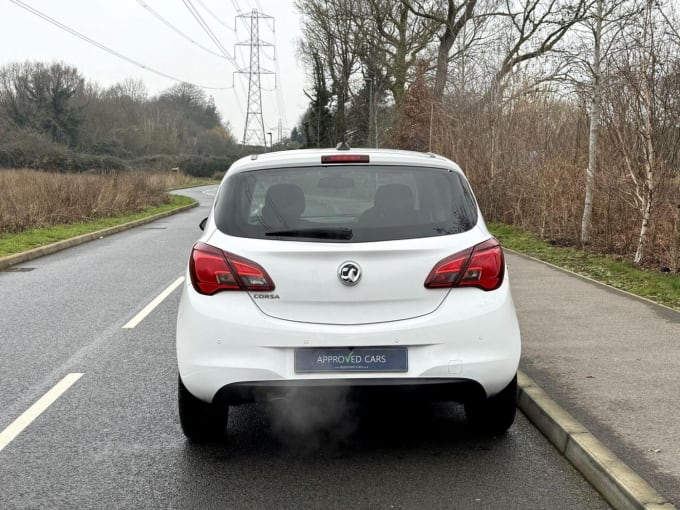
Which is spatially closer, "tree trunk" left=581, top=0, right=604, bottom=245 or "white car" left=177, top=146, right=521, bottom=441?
"white car" left=177, top=146, right=521, bottom=441

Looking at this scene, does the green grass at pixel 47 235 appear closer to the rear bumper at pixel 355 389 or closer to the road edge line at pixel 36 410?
the road edge line at pixel 36 410

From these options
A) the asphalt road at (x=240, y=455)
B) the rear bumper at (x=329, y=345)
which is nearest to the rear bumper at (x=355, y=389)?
the rear bumper at (x=329, y=345)

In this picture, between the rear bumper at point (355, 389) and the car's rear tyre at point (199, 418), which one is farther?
the car's rear tyre at point (199, 418)

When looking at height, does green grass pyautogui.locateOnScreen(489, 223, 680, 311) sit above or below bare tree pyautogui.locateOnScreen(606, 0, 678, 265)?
below

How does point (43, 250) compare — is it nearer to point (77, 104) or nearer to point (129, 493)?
point (129, 493)

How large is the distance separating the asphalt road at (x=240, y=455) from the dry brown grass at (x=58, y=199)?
1295cm

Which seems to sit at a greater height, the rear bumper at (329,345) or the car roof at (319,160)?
the car roof at (319,160)

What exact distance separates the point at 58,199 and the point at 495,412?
64.2 feet

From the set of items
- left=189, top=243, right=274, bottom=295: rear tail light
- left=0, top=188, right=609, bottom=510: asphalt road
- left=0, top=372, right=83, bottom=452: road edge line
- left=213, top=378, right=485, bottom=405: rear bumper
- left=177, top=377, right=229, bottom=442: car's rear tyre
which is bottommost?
left=0, top=372, right=83, bottom=452: road edge line

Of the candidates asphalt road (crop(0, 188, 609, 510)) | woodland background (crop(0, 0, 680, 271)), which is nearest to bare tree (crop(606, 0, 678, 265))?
woodland background (crop(0, 0, 680, 271))

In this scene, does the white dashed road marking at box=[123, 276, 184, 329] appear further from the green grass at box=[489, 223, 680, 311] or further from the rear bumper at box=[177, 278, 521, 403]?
the green grass at box=[489, 223, 680, 311]

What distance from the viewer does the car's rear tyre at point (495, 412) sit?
4.32 metres

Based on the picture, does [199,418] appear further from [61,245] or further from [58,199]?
[58,199]

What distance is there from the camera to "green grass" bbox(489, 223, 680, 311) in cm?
901
